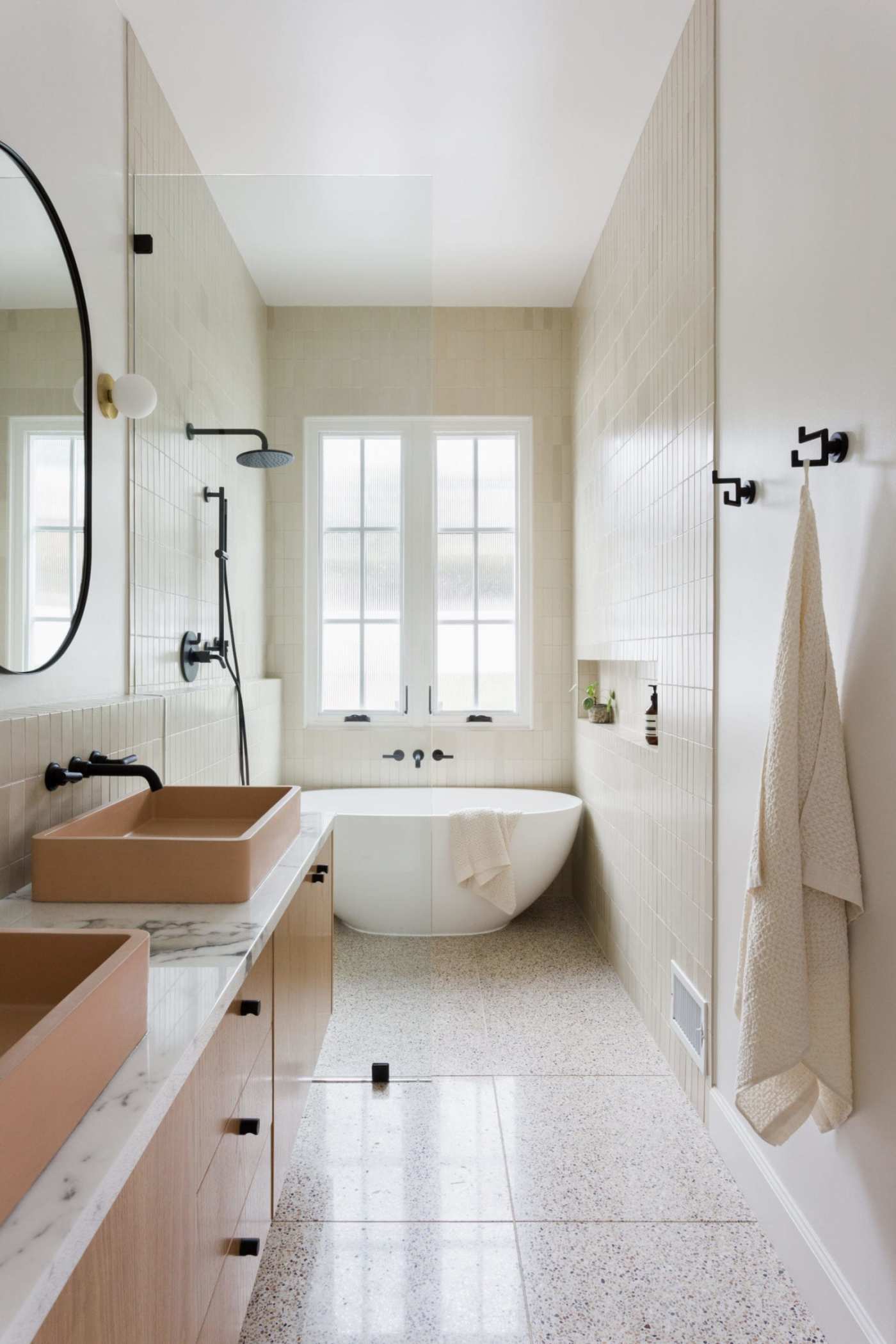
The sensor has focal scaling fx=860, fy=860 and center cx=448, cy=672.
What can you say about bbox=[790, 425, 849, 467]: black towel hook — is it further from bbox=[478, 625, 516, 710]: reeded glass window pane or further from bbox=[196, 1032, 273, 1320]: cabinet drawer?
bbox=[478, 625, 516, 710]: reeded glass window pane

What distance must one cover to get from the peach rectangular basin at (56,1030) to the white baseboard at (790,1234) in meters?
1.31

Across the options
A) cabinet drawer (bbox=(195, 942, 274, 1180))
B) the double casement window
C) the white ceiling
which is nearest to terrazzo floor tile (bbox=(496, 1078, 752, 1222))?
cabinet drawer (bbox=(195, 942, 274, 1180))

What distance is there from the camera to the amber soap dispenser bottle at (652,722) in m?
2.82

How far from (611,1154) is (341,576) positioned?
1648 millimetres

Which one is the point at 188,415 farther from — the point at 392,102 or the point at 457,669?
the point at 457,669

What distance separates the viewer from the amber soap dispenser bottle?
2816mm

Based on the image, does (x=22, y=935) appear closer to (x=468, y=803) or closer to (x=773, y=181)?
(x=773, y=181)

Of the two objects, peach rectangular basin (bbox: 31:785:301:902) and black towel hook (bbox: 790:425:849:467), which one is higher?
black towel hook (bbox: 790:425:849:467)

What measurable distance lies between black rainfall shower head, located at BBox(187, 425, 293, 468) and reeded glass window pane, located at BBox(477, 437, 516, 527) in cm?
204

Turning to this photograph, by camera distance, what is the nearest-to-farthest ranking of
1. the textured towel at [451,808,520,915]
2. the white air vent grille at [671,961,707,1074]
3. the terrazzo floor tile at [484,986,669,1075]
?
the white air vent grille at [671,961,707,1074]
the terrazzo floor tile at [484,986,669,1075]
the textured towel at [451,808,520,915]

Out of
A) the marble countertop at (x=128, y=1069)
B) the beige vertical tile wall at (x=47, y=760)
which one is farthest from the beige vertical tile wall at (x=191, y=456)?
the marble countertop at (x=128, y=1069)

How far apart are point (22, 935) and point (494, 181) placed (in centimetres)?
297

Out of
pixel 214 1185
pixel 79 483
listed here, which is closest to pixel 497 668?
pixel 79 483

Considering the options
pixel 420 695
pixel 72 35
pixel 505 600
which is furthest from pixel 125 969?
pixel 505 600
